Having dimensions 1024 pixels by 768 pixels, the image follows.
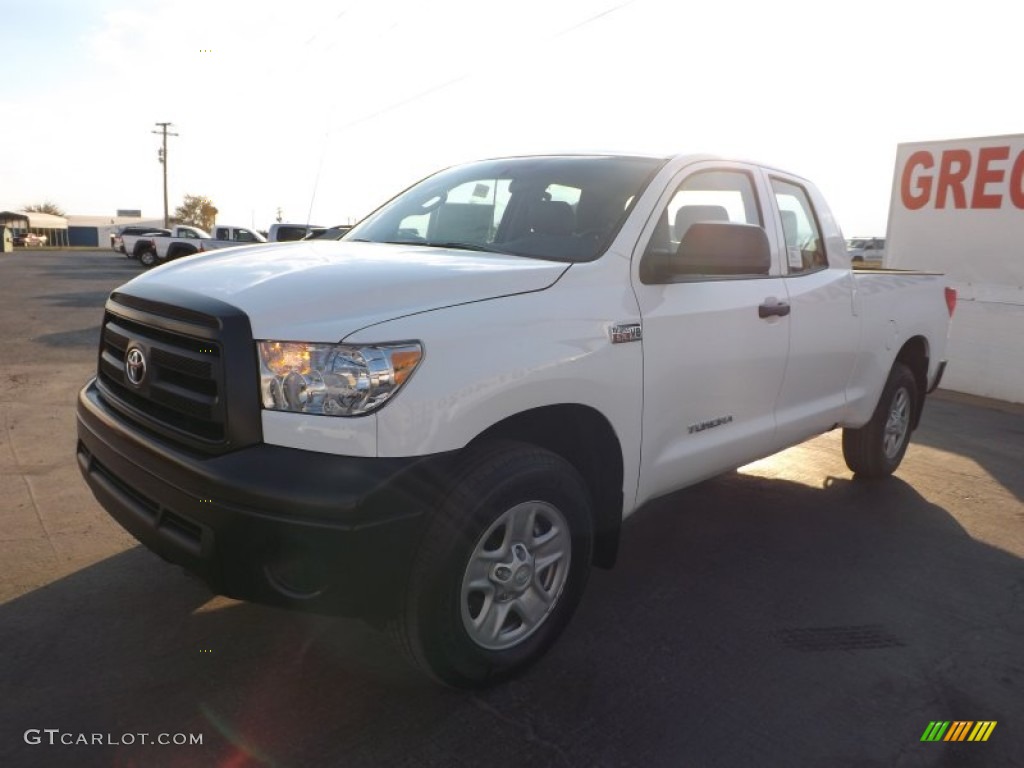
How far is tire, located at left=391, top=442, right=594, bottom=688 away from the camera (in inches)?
92.9

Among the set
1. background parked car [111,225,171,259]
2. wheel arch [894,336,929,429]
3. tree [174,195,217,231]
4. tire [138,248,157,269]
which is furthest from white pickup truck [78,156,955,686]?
tree [174,195,217,231]

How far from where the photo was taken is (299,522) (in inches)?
84.4

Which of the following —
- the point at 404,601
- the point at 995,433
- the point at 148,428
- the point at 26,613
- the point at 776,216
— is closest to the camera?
the point at 404,601

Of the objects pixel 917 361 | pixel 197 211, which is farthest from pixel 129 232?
pixel 197 211

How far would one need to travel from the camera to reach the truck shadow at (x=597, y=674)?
2449 mm

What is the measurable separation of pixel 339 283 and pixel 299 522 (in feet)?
2.54

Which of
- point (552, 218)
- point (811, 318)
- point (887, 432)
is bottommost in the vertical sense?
point (887, 432)

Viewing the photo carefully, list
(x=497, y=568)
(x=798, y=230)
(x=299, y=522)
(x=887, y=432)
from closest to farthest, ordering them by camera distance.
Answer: (x=299, y=522) < (x=497, y=568) < (x=798, y=230) < (x=887, y=432)

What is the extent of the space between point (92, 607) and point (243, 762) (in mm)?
1257

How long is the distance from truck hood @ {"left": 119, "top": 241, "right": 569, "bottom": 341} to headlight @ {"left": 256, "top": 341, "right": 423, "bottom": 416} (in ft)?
0.15

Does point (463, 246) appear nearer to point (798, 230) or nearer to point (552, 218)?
point (552, 218)

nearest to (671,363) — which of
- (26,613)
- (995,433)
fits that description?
(26,613)

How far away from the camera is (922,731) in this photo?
2.62 meters

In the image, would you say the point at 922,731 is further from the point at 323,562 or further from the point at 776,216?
the point at 776,216
